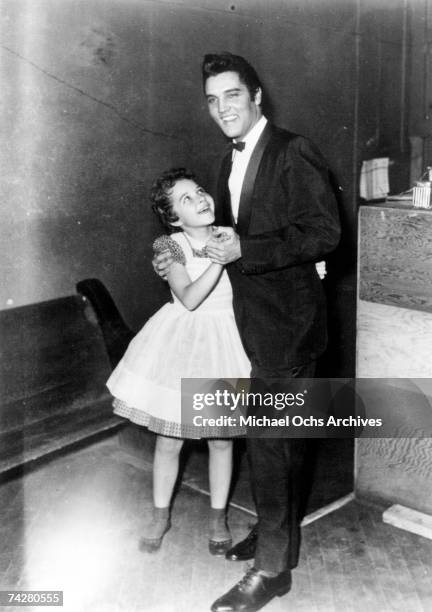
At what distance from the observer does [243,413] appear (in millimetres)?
3020

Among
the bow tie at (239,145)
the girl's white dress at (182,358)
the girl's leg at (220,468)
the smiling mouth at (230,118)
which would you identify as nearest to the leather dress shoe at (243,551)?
the girl's leg at (220,468)

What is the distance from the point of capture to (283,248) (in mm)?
2494

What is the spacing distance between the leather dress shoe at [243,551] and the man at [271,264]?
0.28m

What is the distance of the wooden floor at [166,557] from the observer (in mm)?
2734

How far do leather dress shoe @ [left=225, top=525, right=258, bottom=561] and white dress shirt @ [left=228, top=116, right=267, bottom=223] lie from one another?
135 cm

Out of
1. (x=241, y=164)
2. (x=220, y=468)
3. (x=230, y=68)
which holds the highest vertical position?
(x=230, y=68)

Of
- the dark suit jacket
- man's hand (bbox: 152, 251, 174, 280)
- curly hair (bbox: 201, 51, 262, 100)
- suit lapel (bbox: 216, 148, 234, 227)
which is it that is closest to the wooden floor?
the dark suit jacket

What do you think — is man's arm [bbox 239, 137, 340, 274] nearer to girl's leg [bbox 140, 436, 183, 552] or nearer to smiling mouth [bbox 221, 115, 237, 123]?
smiling mouth [bbox 221, 115, 237, 123]

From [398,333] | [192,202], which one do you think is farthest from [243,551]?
[192,202]

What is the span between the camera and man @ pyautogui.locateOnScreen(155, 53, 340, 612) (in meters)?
2.50

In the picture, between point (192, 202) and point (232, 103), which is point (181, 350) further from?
point (232, 103)

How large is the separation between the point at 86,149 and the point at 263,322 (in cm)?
221

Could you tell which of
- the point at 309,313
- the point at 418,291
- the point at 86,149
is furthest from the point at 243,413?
the point at 86,149

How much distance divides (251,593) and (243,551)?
356 mm
